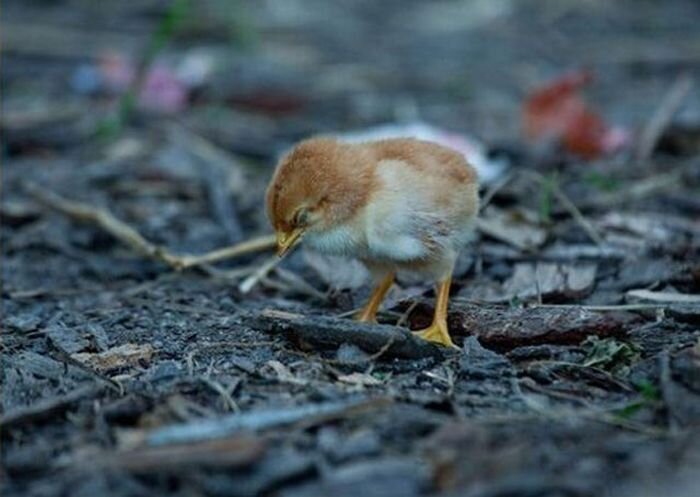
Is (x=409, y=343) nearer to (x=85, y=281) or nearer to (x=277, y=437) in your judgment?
(x=277, y=437)

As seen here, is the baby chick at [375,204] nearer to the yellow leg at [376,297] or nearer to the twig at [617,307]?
the yellow leg at [376,297]

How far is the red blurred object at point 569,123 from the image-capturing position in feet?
20.5

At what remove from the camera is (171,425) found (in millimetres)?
2883

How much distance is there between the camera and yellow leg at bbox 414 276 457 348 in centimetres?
365

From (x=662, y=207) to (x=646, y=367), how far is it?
2.03 meters

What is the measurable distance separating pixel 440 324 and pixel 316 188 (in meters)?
0.56

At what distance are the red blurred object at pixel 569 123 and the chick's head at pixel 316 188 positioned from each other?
2825 mm

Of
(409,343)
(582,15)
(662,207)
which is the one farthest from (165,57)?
(409,343)

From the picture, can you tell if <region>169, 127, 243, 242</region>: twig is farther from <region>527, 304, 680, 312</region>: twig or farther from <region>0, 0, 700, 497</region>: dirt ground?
<region>527, 304, 680, 312</region>: twig

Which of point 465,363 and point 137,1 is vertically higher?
point 137,1

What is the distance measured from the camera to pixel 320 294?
445cm

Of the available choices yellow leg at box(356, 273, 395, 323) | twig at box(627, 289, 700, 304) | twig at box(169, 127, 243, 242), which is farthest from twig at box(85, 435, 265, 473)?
twig at box(169, 127, 243, 242)

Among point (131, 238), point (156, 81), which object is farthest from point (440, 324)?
point (156, 81)

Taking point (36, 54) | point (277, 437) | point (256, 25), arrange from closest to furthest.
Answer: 1. point (277, 437)
2. point (36, 54)
3. point (256, 25)
